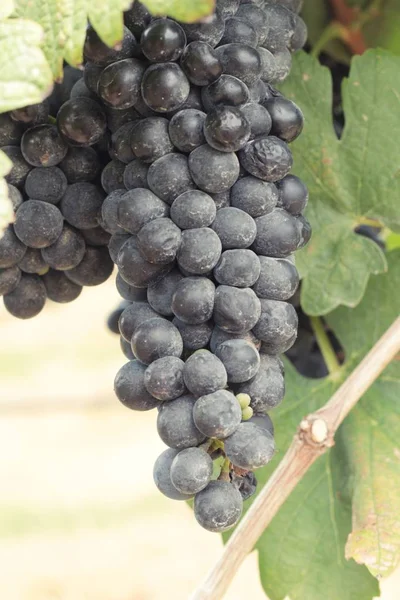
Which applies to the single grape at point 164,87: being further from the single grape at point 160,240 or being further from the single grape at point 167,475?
the single grape at point 167,475

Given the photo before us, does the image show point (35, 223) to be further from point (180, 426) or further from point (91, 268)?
point (180, 426)

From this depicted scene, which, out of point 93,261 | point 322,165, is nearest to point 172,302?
point 93,261

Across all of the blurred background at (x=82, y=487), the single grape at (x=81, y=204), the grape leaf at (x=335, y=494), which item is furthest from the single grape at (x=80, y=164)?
the blurred background at (x=82, y=487)

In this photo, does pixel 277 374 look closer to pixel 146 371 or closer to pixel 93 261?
pixel 146 371

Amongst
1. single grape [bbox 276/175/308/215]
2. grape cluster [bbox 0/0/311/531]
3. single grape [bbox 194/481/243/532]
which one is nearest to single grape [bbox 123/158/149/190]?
grape cluster [bbox 0/0/311/531]

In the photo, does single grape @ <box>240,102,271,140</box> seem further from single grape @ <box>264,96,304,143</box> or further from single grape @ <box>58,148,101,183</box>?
single grape @ <box>58,148,101,183</box>

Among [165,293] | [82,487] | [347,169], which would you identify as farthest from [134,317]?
[82,487]
